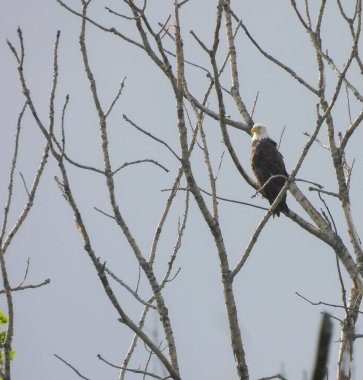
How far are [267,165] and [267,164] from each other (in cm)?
3

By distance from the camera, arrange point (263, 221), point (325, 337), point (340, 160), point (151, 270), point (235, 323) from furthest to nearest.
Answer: point (340, 160) < point (151, 270) < point (263, 221) < point (235, 323) < point (325, 337)

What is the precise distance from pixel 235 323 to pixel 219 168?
5.50 ft

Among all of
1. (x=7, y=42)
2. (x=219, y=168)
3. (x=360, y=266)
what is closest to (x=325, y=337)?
(x=7, y=42)

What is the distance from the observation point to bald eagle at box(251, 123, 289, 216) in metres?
8.60

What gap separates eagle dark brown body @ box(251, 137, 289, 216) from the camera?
28.2 ft

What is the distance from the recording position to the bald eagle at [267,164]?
28.2ft

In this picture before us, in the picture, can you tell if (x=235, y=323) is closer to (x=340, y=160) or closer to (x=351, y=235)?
(x=351, y=235)

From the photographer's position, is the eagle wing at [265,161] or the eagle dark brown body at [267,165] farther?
the eagle wing at [265,161]

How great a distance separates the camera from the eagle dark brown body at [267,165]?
8.60m

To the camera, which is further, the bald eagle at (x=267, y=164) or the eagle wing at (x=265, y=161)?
the eagle wing at (x=265, y=161)

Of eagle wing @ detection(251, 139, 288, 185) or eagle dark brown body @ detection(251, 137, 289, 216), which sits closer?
eagle dark brown body @ detection(251, 137, 289, 216)

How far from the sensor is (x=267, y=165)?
881 centimetres

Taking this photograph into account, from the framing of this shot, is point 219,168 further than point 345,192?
Yes

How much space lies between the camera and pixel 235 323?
2617mm
